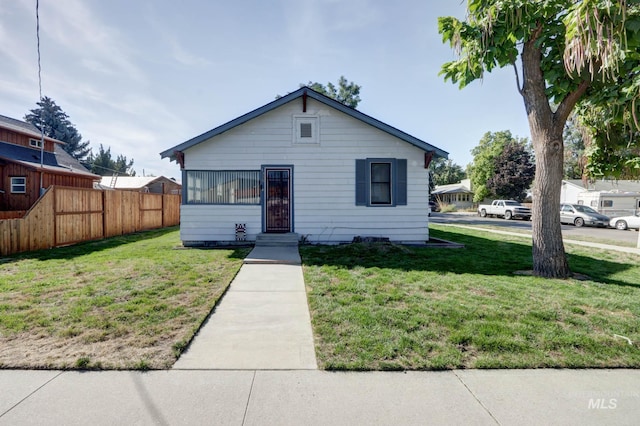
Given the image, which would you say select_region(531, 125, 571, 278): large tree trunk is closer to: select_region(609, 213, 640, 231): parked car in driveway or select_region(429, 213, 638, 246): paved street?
select_region(429, 213, 638, 246): paved street

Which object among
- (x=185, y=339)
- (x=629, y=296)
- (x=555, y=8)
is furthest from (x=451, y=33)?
(x=185, y=339)

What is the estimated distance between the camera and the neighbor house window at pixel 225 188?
30.6 ft

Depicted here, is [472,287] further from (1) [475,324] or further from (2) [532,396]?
(2) [532,396]

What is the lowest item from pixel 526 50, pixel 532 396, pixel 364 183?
pixel 532 396

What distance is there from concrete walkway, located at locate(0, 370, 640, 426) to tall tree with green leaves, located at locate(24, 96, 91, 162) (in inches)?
1795

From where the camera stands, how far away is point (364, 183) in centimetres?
937

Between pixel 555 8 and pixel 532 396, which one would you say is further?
pixel 555 8

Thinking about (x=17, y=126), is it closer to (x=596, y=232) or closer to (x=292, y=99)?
(x=292, y=99)

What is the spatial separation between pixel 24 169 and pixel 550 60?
2383 cm

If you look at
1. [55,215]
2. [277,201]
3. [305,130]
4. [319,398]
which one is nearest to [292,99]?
[305,130]

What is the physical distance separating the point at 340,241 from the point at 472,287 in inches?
192

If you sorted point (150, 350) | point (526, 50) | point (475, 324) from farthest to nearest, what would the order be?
point (526, 50) → point (475, 324) → point (150, 350)

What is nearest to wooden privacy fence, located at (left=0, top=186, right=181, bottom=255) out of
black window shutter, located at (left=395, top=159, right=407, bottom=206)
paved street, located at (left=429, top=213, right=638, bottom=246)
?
black window shutter, located at (left=395, top=159, right=407, bottom=206)

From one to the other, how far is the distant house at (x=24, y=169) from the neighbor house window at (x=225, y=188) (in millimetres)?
11419
